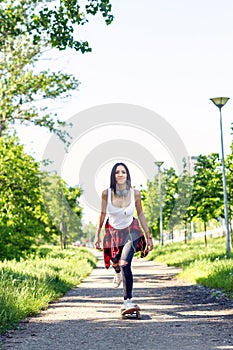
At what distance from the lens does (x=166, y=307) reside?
9070mm

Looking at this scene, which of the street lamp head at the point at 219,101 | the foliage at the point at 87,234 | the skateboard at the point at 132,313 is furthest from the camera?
the foliage at the point at 87,234

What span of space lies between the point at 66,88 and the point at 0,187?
4623mm

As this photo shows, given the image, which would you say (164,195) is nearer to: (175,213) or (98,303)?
(175,213)

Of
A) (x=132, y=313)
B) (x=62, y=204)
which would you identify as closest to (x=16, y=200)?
(x=132, y=313)

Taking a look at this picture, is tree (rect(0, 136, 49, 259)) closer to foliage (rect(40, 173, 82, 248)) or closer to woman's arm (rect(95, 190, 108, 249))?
Result: foliage (rect(40, 173, 82, 248))

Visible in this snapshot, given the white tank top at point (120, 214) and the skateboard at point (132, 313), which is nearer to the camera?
the skateboard at point (132, 313)

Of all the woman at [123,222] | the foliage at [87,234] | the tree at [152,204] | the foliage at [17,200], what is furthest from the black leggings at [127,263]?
the foliage at [87,234]

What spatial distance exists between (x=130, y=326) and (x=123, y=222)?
1388mm

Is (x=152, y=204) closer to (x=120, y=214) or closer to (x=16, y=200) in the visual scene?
(x=16, y=200)

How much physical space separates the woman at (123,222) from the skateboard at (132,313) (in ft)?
0.19

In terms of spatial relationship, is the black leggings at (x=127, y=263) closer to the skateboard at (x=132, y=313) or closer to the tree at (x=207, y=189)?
the skateboard at (x=132, y=313)

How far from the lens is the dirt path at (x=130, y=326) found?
5820 millimetres

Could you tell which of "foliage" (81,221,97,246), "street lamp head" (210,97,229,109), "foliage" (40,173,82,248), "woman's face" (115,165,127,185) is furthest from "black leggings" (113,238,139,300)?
"foliage" (81,221,97,246)

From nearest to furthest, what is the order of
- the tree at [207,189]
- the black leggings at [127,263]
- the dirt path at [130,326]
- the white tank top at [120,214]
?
the dirt path at [130,326], the white tank top at [120,214], the black leggings at [127,263], the tree at [207,189]
